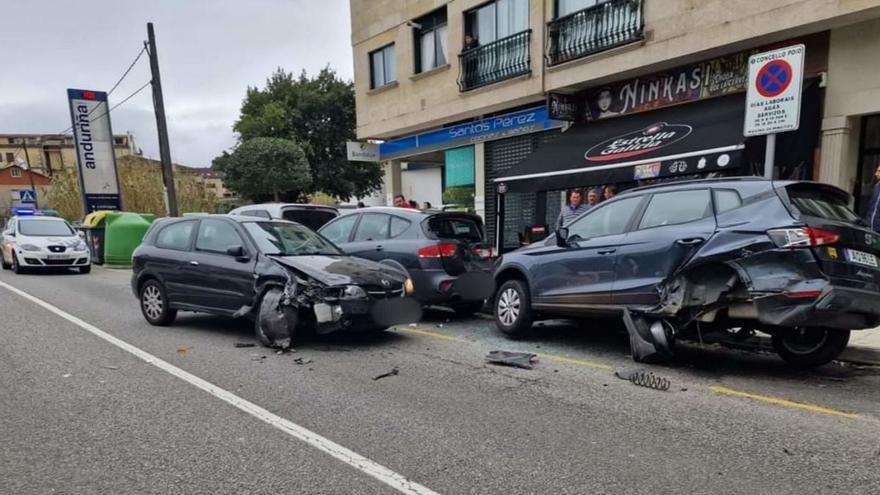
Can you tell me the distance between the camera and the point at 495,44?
14.4 m

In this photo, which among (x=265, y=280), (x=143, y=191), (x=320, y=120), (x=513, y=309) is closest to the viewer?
(x=265, y=280)

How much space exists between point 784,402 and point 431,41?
14.6 meters

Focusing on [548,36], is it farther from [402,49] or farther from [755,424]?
[755,424]

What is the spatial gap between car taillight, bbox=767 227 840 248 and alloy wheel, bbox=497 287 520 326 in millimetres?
3155

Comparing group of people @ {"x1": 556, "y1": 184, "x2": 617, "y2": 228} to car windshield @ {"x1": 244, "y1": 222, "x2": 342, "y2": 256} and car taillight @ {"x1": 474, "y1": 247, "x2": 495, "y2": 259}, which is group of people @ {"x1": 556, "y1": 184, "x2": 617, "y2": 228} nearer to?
car taillight @ {"x1": 474, "y1": 247, "x2": 495, "y2": 259}

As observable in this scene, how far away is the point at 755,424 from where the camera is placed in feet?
13.4

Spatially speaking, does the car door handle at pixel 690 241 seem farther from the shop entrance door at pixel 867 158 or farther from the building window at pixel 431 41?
the building window at pixel 431 41

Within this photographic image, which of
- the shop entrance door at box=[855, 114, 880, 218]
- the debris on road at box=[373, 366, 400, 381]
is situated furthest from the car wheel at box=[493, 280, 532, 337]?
the shop entrance door at box=[855, 114, 880, 218]

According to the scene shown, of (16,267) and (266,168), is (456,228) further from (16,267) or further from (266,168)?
(266,168)

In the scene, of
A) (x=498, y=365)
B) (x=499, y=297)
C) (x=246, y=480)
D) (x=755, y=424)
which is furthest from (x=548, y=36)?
(x=246, y=480)

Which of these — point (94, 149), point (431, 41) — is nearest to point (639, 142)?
point (431, 41)

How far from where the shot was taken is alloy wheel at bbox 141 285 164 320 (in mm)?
7762

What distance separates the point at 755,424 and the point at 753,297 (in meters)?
1.28

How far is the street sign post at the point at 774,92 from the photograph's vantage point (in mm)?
6105
